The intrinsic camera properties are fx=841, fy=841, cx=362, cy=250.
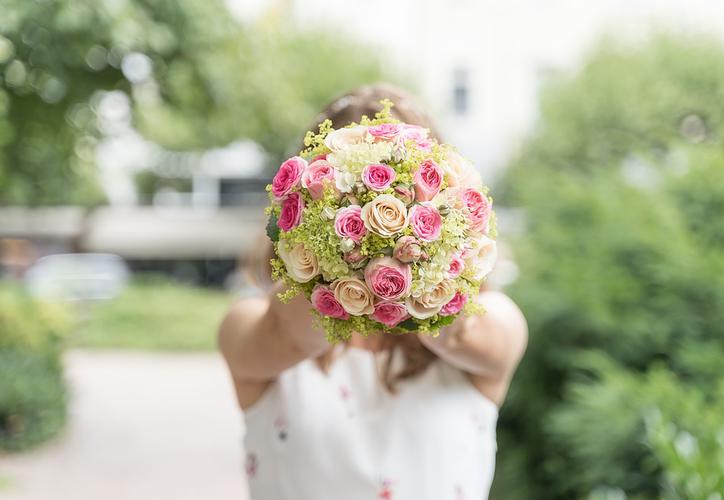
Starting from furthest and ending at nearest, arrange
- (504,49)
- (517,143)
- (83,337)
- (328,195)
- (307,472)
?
(504,49) < (517,143) < (83,337) < (307,472) < (328,195)

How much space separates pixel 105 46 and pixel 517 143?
20134 millimetres

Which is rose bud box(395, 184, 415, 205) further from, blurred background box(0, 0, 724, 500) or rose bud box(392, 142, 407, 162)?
blurred background box(0, 0, 724, 500)

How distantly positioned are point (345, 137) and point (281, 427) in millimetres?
637

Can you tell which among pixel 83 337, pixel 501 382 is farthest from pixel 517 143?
pixel 501 382

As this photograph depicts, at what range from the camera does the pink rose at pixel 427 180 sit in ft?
4.60

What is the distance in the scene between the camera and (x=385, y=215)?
137 cm

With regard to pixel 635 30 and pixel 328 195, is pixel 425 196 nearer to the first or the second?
pixel 328 195

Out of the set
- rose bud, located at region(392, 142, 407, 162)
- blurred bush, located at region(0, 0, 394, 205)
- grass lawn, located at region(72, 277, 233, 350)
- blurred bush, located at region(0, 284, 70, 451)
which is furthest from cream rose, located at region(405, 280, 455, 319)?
grass lawn, located at region(72, 277, 233, 350)

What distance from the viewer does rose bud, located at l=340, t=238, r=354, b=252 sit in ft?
4.47

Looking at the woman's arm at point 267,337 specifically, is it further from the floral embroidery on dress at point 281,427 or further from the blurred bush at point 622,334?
the blurred bush at point 622,334

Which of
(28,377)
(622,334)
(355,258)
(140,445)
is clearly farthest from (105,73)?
(355,258)

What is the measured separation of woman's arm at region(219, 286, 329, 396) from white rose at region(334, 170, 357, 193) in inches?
8.6

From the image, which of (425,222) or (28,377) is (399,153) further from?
(28,377)

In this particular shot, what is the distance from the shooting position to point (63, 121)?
636cm
